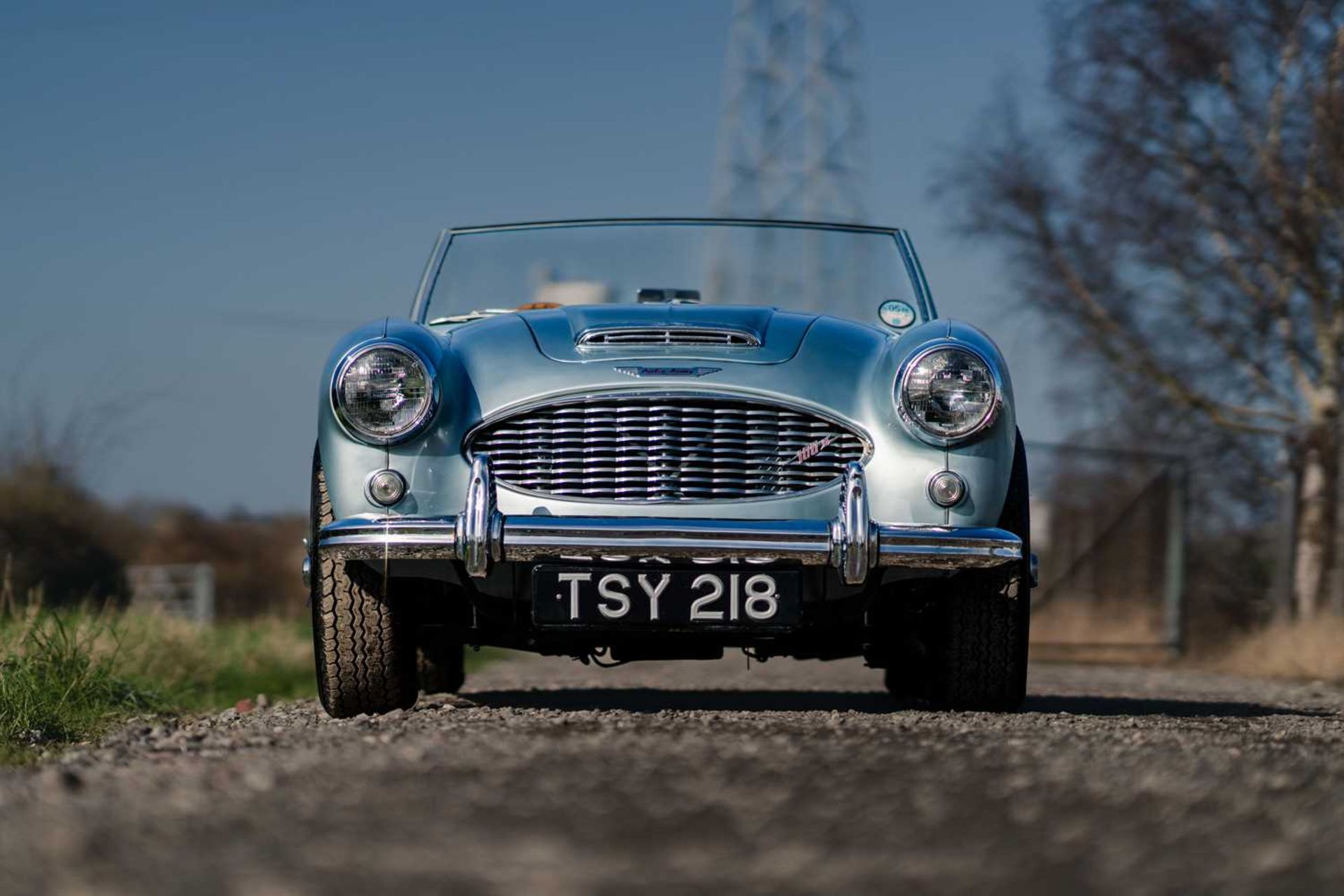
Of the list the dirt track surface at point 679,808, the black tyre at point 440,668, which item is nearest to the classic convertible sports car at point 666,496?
the dirt track surface at point 679,808

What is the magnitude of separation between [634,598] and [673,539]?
0.76ft

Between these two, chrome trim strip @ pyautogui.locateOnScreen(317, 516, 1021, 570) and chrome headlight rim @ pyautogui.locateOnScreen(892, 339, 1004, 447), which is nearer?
chrome trim strip @ pyautogui.locateOnScreen(317, 516, 1021, 570)

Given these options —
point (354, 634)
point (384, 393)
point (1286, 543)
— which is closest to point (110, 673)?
point (354, 634)

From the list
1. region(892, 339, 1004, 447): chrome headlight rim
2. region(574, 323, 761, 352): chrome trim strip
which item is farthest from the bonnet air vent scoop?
region(892, 339, 1004, 447): chrome headlight rim

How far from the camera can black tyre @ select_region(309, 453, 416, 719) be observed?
4598 millimetres

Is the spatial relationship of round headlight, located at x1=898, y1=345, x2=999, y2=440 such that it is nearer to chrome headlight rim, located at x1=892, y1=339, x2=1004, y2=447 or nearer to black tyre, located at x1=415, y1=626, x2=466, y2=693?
chrome headlight rim, located at x1=892, y1=339, x2=1004, y2=447

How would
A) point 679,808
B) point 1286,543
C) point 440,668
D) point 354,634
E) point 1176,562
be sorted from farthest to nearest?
point 1176,562, point 1286,543, point 440,668, point 354,634, point 679,808

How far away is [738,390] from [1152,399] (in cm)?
1313

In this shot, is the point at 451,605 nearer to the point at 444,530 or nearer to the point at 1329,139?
the point at 444,530

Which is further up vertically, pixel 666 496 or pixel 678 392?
pixel 678 392

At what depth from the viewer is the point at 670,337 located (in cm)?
480

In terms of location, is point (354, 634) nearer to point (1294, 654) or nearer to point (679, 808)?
point (679, 808)

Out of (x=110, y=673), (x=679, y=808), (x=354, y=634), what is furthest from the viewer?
(x=110, y=673)

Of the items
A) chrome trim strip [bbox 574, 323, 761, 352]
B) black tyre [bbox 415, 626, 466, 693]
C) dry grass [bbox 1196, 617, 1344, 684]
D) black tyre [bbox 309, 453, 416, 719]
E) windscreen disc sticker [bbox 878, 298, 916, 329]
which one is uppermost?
windscreen disc sticker [bbox 878, 298, 916, 329]
